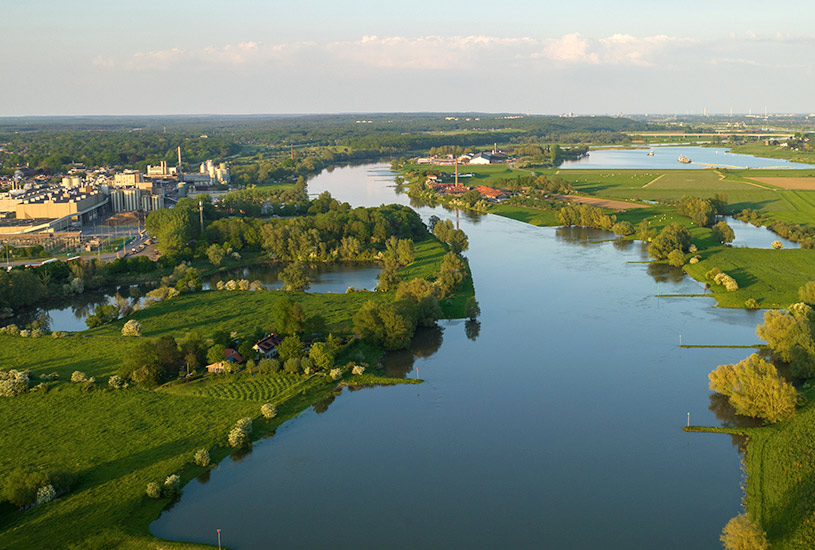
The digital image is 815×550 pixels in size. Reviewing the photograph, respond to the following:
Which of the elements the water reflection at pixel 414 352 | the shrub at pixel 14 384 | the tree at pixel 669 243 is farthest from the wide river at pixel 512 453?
the tree at pixel 669 243

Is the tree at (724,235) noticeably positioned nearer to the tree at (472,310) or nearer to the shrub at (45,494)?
the tree at (472,310)

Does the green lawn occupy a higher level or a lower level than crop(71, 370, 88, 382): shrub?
higher

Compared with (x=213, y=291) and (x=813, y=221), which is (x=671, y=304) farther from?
(x=813, y=221)

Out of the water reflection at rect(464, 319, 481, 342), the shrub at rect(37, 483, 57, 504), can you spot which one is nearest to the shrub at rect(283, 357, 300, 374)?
the water reflection at rect(464, 319, 481, 342)

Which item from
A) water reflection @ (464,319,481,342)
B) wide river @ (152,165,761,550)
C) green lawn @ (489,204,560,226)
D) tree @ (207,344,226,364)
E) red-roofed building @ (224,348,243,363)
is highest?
green lawn @ (489,204,560,226)

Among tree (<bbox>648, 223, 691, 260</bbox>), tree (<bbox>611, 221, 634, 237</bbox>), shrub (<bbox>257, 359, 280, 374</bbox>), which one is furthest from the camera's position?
tree (<bbox>611, 221, 634, 237</bbox>)

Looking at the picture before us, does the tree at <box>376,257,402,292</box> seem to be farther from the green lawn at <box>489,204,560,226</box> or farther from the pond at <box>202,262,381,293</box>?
the green lawn at <box>489,204,560,226</box>

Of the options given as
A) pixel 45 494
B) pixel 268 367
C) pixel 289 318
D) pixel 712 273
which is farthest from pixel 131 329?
pixel 712 273
